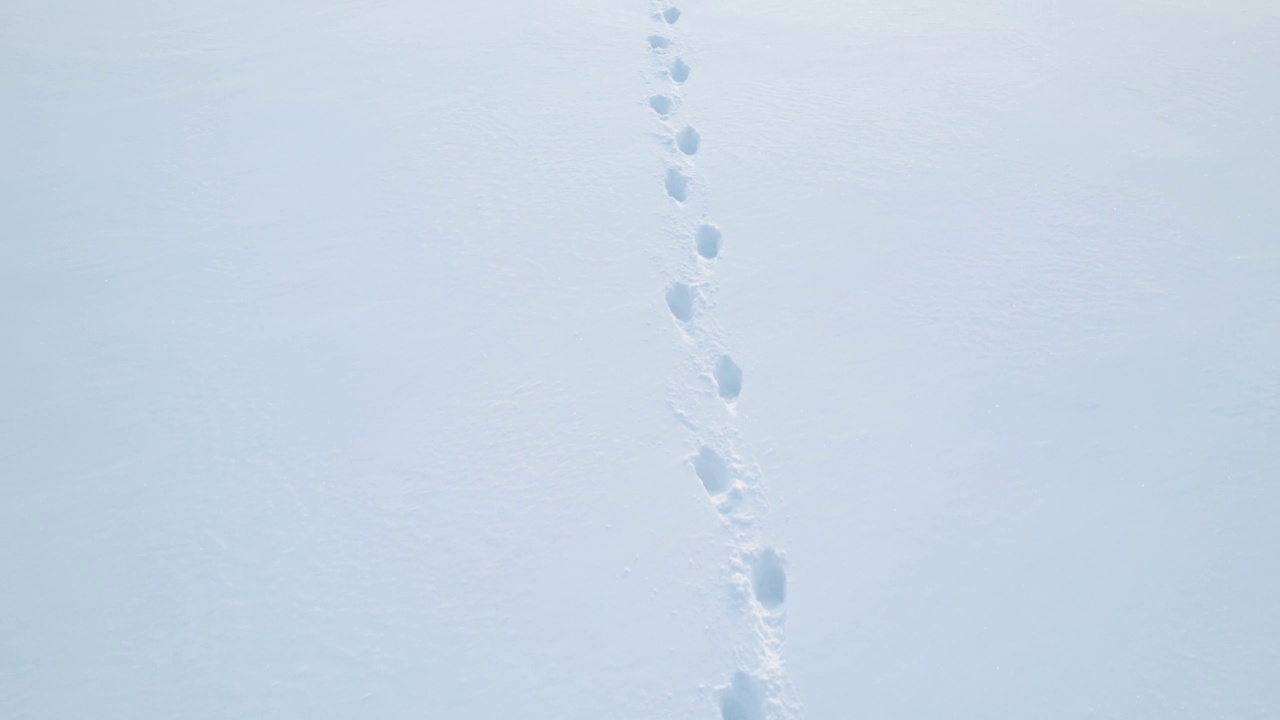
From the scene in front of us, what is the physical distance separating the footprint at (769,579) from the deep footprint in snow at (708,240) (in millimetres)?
1091

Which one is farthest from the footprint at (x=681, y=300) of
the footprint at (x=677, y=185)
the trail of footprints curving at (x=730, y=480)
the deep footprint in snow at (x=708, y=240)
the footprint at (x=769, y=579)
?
the footprint at (x=769, y=579)

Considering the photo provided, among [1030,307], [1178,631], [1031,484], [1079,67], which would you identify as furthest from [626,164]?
[1178,631]

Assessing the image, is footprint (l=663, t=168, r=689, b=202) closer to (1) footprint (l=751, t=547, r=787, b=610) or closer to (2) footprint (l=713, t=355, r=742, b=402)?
(2) footprint (l=713, t=355, r=742, b=402)

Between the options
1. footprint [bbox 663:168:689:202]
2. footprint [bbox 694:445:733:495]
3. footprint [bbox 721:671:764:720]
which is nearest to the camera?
footprint [bbox 721:671:764:720]

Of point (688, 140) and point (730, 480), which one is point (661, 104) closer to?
point (688, 140)

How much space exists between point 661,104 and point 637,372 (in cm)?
139

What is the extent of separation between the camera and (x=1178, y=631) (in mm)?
2057

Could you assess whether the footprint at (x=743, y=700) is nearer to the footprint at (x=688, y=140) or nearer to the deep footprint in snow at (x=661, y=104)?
the footprint at (x=688, y=140)

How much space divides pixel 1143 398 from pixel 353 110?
289 cm

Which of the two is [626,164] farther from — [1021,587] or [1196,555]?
[1196,555]

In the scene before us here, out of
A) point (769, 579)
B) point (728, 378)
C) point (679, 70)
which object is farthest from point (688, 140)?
point (769, 579)

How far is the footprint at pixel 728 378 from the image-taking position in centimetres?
254

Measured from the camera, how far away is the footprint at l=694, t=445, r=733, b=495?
7.71 feet

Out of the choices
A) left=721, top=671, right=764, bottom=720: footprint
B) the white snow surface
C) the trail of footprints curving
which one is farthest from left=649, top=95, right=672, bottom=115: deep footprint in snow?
left=721, top=671, right=764, bottom=720: footprint
